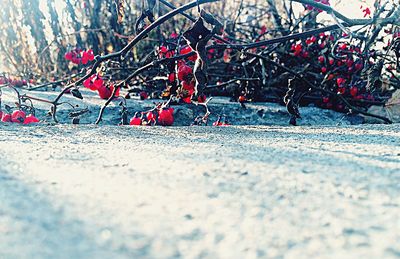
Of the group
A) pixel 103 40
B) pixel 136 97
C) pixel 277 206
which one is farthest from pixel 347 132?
pixel 103 40

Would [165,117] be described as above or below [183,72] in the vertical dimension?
below

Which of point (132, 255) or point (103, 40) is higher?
point (103, 40)

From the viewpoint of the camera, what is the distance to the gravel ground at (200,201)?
0.38 metres

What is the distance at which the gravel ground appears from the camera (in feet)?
1.25

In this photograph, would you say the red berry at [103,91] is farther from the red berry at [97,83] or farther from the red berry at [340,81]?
the red berry at [340,81]

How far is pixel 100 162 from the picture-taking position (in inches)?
26.0

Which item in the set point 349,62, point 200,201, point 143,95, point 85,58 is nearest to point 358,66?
point 349,62

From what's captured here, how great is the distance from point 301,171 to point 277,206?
0.14 m

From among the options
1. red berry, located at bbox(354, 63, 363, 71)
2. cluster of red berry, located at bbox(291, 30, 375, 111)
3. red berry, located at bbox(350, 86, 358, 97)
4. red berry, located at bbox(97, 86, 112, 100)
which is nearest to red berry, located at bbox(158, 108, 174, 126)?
red berry, located at bbox(97, 86, 112, 100)

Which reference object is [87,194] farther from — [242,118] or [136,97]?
[136,97]

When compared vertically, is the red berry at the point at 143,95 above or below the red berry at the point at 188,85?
below

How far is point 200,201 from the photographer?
483 millimetres

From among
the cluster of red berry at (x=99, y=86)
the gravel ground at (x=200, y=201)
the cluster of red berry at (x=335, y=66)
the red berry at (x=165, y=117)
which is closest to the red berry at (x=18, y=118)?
the cluster of red berry at (x=99, y=86)

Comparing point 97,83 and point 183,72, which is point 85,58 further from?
point 183,72
